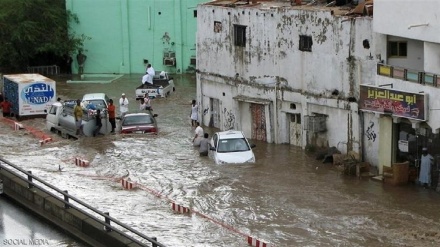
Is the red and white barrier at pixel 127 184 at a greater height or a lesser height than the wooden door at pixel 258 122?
lesser

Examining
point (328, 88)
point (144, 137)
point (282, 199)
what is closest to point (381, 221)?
point (282, 199)

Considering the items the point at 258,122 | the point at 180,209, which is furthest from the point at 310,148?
the point at 180,209

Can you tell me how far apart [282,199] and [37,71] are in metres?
30.1

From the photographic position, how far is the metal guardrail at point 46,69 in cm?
5484

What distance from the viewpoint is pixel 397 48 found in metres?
30.9

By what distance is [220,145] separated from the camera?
104 ft

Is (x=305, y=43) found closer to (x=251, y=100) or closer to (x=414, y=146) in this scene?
(x=251, y=100)

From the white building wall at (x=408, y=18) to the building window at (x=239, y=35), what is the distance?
7.32 m

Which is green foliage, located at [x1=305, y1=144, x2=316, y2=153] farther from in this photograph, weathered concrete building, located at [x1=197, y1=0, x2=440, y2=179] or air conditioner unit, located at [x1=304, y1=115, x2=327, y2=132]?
air conditioner unit, located at [x1=304, y1=115, x2=327, y2=132]

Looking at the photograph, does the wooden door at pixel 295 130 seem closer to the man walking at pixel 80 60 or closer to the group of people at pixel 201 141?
the group of people at pixel 201 141

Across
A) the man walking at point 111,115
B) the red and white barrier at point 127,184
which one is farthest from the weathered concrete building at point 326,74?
the red and white barrier at point 127,184

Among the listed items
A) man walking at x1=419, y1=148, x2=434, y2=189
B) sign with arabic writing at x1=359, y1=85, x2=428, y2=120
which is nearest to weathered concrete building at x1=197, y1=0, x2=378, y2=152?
sign with arabic writing at x1=359, y1=85, x2=428, y2=120

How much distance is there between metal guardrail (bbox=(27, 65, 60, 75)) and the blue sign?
13.6 metres

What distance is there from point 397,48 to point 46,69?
1110 inches
